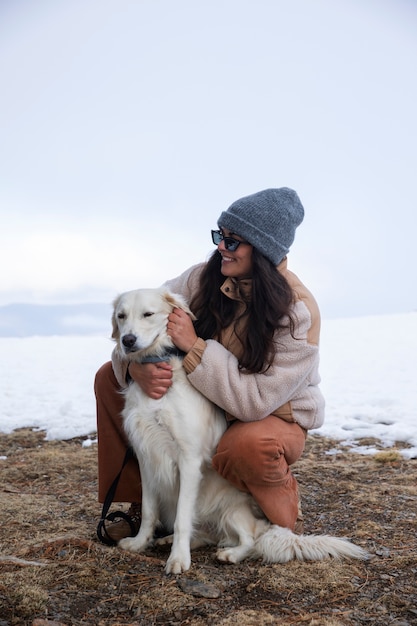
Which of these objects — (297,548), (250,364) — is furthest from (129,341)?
(297,548)

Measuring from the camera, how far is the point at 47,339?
1817 cm

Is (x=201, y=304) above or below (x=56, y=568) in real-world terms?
above

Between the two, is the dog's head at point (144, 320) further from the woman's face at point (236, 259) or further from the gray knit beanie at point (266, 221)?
the gray knit beanie at point (266, 221)

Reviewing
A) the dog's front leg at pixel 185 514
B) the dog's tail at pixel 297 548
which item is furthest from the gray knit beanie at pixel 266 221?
the dog's tail at pixel 297 548

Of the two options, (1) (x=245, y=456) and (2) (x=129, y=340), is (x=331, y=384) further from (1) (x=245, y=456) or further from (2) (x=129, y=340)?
(2) (x=129, y=340)

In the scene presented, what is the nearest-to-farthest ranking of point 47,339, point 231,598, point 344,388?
point 231,598 → point 344,388 → point 47,339

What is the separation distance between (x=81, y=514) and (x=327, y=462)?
102 inches

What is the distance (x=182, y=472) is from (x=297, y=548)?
27.6 inches

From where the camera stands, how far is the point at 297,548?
3.09 metres

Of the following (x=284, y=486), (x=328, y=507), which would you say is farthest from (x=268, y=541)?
(x=328, y=507)

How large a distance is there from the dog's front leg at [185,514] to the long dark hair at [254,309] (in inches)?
23.2

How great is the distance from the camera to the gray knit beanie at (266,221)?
3.35 meters

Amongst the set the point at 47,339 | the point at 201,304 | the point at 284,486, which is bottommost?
the point at 47,339

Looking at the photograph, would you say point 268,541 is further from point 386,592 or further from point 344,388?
point 344,388
